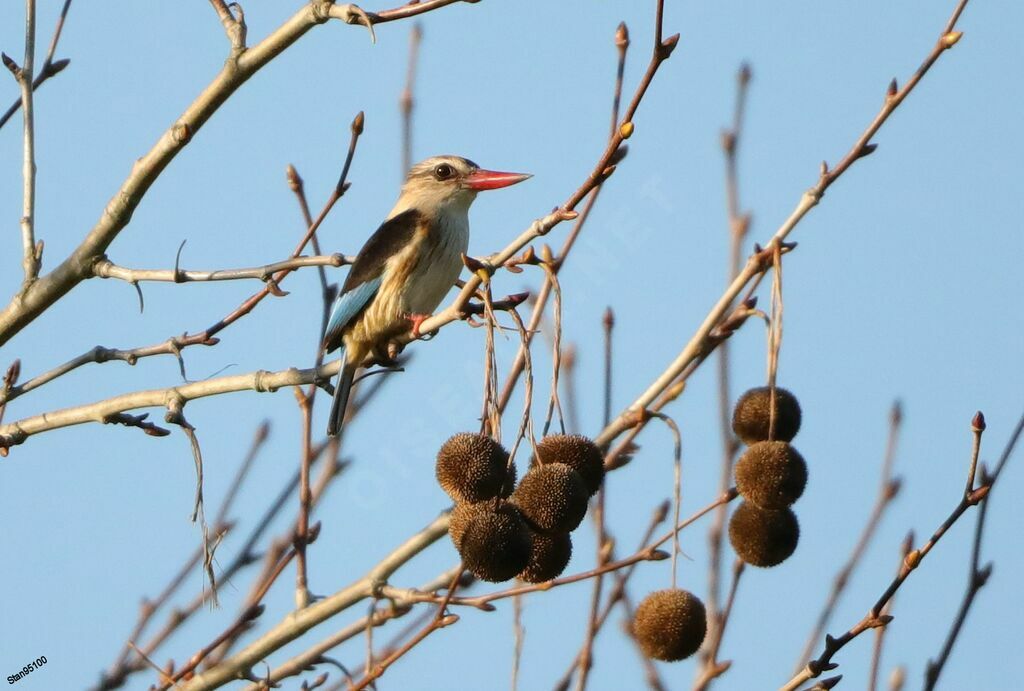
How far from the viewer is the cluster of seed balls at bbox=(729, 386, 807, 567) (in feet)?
9.11

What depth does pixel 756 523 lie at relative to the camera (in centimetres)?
282

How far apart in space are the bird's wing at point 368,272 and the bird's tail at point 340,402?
291 millimetres

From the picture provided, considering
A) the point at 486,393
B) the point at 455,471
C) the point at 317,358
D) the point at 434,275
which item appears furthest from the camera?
the point at 434,275

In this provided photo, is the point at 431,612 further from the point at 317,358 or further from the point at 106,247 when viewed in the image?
the point at 106,247

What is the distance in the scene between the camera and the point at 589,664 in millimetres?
3459

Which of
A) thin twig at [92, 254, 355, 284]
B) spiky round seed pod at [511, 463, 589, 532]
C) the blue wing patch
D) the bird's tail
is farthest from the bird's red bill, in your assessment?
spiky round seed pod at [511, 463, 589, 532]

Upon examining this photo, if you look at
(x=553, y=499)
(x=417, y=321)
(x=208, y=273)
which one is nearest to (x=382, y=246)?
(x=417, y=321)

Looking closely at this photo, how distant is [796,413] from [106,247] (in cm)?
174

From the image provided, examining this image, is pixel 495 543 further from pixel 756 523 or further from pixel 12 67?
pixel 12 67

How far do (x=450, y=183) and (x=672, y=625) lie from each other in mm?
2774

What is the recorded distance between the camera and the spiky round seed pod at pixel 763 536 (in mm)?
2824

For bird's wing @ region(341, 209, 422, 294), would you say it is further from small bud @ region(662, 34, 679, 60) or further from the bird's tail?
small bud @ region(662, 34, 679, 60)

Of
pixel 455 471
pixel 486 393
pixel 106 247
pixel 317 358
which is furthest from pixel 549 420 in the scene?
pixel 317 358

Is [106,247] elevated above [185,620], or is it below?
above
